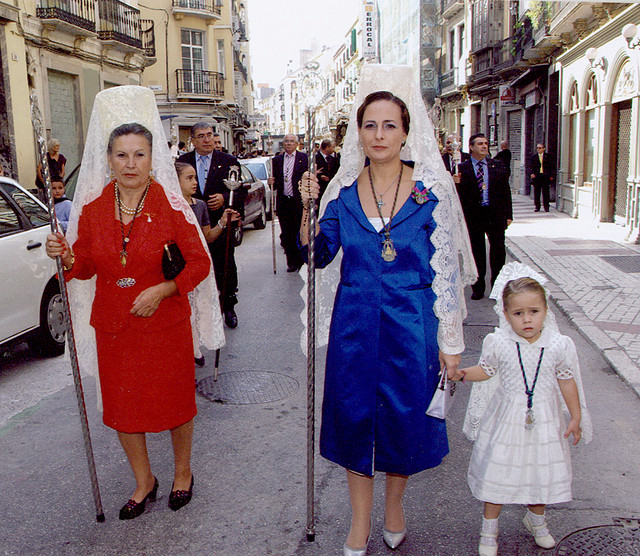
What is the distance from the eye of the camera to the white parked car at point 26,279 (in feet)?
17.9

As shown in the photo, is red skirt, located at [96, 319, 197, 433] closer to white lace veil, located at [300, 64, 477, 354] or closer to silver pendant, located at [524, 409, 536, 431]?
white lace veil, located at [300, 64, 477, 354]

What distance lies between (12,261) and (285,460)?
117 inches

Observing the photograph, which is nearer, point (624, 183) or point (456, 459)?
point (456, 459)

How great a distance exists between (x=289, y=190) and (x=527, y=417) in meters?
7.96

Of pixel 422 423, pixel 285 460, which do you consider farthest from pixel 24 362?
pixel 422 423

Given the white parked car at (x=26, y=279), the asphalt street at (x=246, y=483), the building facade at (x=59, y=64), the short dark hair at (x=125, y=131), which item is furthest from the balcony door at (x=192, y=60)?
the short dark hair at (x=125, y=131)

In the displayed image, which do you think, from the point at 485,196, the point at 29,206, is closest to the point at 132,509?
the point at 29,206

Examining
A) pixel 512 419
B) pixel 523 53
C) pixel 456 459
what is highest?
pixel 523 53

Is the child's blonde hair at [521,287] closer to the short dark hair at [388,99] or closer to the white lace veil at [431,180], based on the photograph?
the white lace veil at [431,180]

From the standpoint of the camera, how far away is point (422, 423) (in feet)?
9.32

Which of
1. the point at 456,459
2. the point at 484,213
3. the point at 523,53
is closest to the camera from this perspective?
the point at 456,459

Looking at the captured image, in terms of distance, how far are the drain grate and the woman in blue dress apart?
758 centimetres

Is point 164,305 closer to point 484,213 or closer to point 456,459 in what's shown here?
point 456,459

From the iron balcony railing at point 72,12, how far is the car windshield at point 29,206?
1243cm
